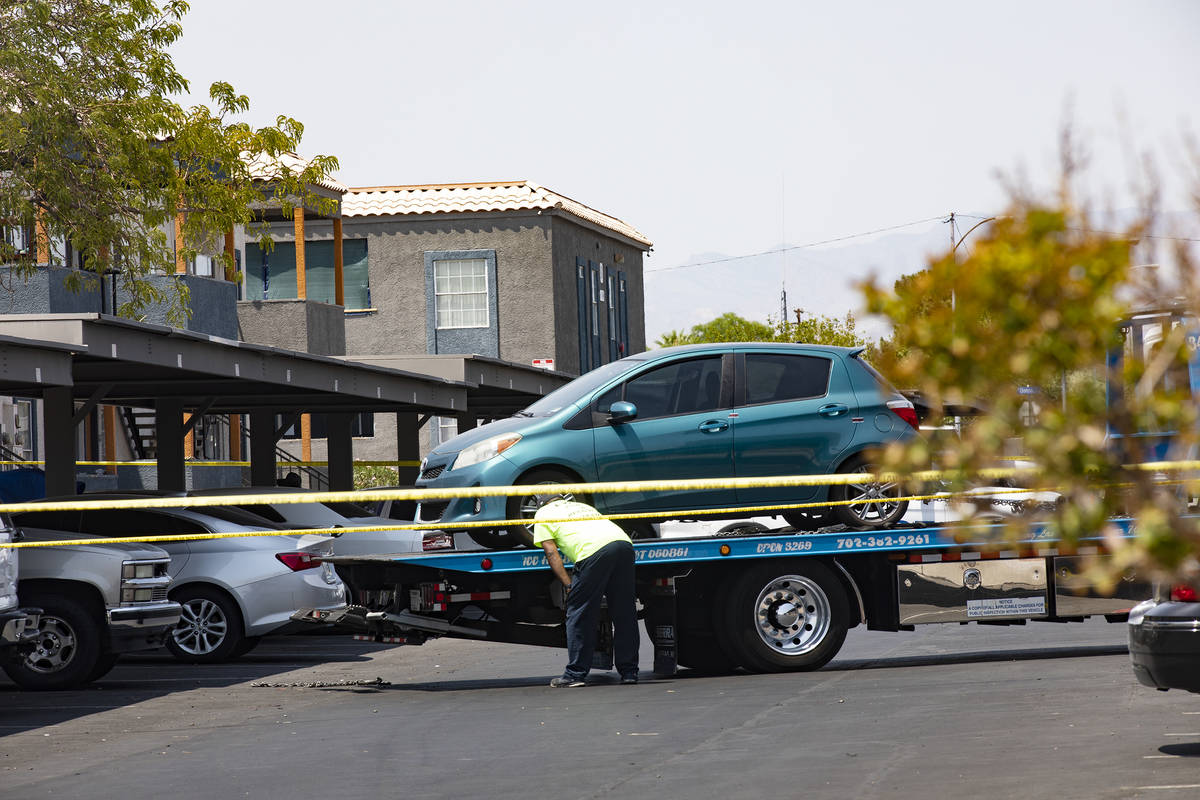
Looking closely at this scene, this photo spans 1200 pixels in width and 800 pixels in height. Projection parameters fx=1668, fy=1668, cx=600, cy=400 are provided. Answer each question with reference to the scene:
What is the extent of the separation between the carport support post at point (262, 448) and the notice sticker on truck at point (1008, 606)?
47.1 feet

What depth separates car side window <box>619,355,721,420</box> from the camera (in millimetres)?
12930

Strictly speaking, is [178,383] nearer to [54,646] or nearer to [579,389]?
[54,646]

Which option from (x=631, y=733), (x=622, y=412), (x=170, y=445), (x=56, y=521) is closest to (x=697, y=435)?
(x=622, y=412)

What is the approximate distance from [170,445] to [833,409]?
39.6 feet

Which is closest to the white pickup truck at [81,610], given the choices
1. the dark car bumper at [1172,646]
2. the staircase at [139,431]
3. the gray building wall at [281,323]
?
the dark car bumper at [1172,646]

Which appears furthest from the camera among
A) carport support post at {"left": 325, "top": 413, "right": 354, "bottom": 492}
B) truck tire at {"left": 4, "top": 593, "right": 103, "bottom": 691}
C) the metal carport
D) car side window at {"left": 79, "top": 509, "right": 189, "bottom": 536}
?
carport support post at {"left": 325, "top": 413, "right": 354, "bottom": 492}

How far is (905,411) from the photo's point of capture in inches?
515

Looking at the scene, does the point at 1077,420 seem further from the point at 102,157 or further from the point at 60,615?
the point at 102,157

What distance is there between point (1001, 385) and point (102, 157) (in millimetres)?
18316

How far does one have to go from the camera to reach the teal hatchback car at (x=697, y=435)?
41.7ft

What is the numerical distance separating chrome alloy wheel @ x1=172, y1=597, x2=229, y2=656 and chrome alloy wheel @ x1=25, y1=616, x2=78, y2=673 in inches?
73.8

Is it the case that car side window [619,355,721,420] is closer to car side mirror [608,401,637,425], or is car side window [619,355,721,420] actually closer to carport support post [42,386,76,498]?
car side mirror [608,401,637,425]

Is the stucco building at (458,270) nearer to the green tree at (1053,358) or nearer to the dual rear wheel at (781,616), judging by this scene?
the dual rear wheel at (781,616)

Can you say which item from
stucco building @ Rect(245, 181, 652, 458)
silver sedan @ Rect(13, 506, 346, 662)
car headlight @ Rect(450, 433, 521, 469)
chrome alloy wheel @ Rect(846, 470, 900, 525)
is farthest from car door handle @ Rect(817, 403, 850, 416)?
stucco building @ Rect(245, 181, 652, 458)
